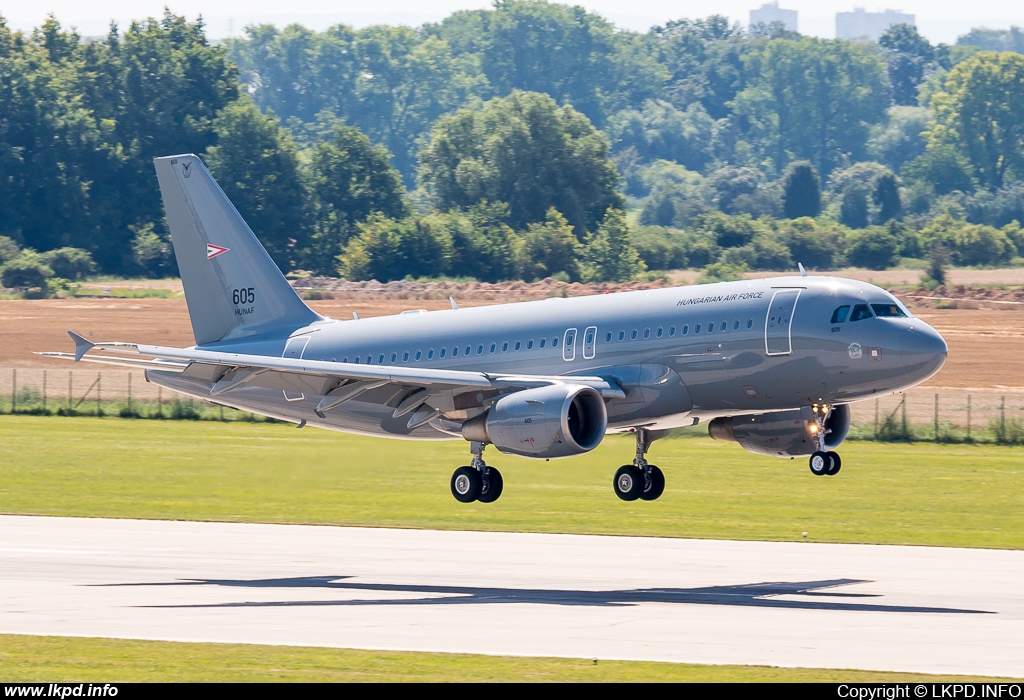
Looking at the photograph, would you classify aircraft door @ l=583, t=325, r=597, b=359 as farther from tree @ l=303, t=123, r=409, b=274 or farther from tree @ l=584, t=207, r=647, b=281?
tree @ l=303, t=123, r=409, b=274

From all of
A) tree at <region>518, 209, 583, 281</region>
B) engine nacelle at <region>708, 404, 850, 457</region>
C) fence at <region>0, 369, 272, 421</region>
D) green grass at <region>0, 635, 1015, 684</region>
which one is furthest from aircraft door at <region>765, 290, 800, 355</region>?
tree at <region>518, 209, 583, 281</region>

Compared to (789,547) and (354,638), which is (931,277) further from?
(354,638)

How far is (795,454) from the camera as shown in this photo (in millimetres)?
42906

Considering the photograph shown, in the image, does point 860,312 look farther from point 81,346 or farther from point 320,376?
point 81,346

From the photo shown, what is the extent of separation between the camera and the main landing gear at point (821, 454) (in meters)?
39.0

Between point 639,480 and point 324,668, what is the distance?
18073mm

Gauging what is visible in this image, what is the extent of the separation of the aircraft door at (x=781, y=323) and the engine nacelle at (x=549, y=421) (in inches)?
179

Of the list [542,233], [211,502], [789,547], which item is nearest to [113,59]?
[542,233]

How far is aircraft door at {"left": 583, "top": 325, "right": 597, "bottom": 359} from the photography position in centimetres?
4238

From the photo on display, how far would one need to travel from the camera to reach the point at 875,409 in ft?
268

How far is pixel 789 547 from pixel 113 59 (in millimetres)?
135724

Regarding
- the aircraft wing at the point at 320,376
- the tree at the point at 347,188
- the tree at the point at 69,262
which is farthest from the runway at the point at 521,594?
the tree at the point at 347,188

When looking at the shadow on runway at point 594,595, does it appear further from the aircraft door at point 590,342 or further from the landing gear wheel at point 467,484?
the aircraft door at point 590,342

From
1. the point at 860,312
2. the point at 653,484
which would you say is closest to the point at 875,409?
the point at 653,484
